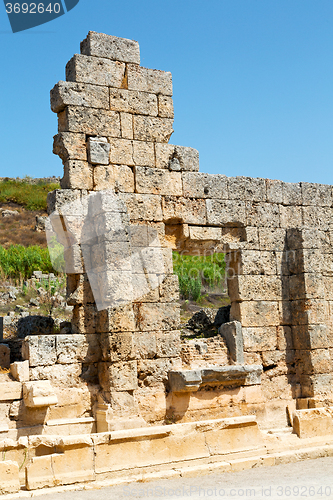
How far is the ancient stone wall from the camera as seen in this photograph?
324 inches

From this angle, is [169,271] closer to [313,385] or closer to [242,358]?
[242,358]

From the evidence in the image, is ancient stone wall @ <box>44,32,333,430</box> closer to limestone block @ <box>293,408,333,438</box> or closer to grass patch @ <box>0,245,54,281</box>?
limestone block @ <box>293,408,333,438</box>

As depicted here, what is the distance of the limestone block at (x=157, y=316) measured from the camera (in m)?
8.44

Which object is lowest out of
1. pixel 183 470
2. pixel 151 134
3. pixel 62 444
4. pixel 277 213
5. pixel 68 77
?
pixel 183 470

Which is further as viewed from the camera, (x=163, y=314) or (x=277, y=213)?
(x=277, y=213)

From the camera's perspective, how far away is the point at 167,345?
8.53 m

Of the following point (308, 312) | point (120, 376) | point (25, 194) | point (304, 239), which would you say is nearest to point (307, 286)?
point (308, 312)

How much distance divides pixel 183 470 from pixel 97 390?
208cm

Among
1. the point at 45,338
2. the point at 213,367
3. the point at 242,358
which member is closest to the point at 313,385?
the point at 242,358

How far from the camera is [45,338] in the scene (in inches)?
305

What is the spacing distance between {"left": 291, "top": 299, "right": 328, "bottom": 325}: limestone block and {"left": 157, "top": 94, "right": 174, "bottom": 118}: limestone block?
13.0 ft

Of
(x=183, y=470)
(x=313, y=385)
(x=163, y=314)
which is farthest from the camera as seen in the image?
(x=313, y=385)

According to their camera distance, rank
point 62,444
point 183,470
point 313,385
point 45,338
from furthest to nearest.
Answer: point 313,385
point 45,338
point 183,470
point 62,444

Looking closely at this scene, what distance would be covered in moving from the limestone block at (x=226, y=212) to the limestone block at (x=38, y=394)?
381 centimetres
